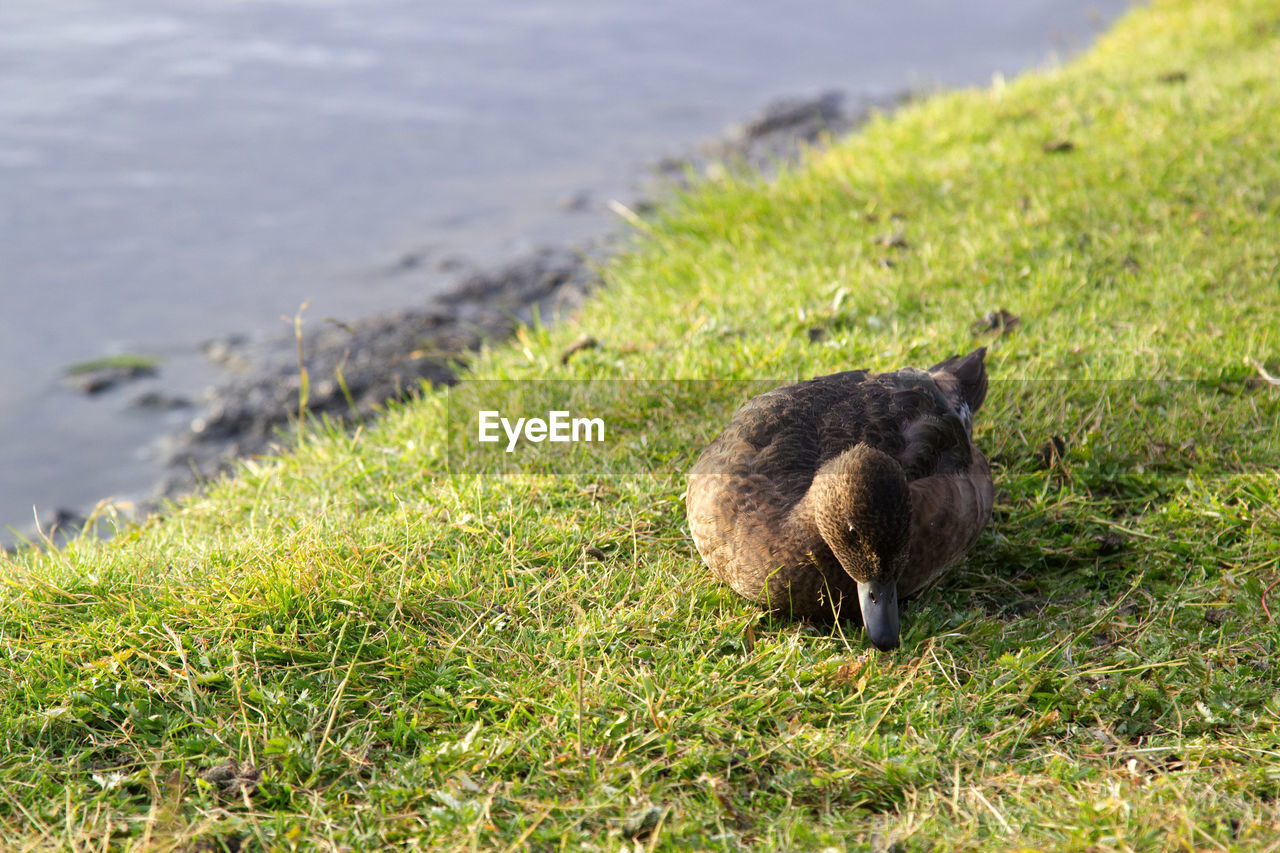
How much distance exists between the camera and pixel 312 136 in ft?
35.4

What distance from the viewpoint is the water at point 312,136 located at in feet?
25.3

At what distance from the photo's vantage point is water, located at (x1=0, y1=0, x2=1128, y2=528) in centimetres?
771

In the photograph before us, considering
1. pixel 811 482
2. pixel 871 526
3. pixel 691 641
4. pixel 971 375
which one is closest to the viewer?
pixel 871 526

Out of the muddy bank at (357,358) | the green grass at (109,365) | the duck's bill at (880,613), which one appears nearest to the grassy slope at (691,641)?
the duck's bill at (880,613)

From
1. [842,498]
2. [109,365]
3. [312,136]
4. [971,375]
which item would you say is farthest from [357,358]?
[312,136]

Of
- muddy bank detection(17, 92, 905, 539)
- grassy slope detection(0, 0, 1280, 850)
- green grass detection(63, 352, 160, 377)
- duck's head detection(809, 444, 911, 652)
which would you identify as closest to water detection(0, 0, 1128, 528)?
green grass detection(63, 352, 160, 377)

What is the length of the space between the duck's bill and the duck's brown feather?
0.46 ft

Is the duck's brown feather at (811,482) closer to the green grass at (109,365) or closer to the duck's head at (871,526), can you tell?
the duck's head at (871,526)

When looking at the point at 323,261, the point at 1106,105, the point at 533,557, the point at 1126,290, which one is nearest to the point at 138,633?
the point at 533,557

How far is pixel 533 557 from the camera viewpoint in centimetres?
369

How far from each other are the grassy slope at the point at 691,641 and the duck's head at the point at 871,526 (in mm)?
188

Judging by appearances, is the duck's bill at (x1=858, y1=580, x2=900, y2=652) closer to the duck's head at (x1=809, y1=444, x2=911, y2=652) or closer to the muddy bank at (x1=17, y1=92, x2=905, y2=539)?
the duck's head at (x1=809, y1=444, x2=911, y2=652)

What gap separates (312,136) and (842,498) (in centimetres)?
929

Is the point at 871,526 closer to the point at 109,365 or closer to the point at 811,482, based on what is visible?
the point at 811,482
